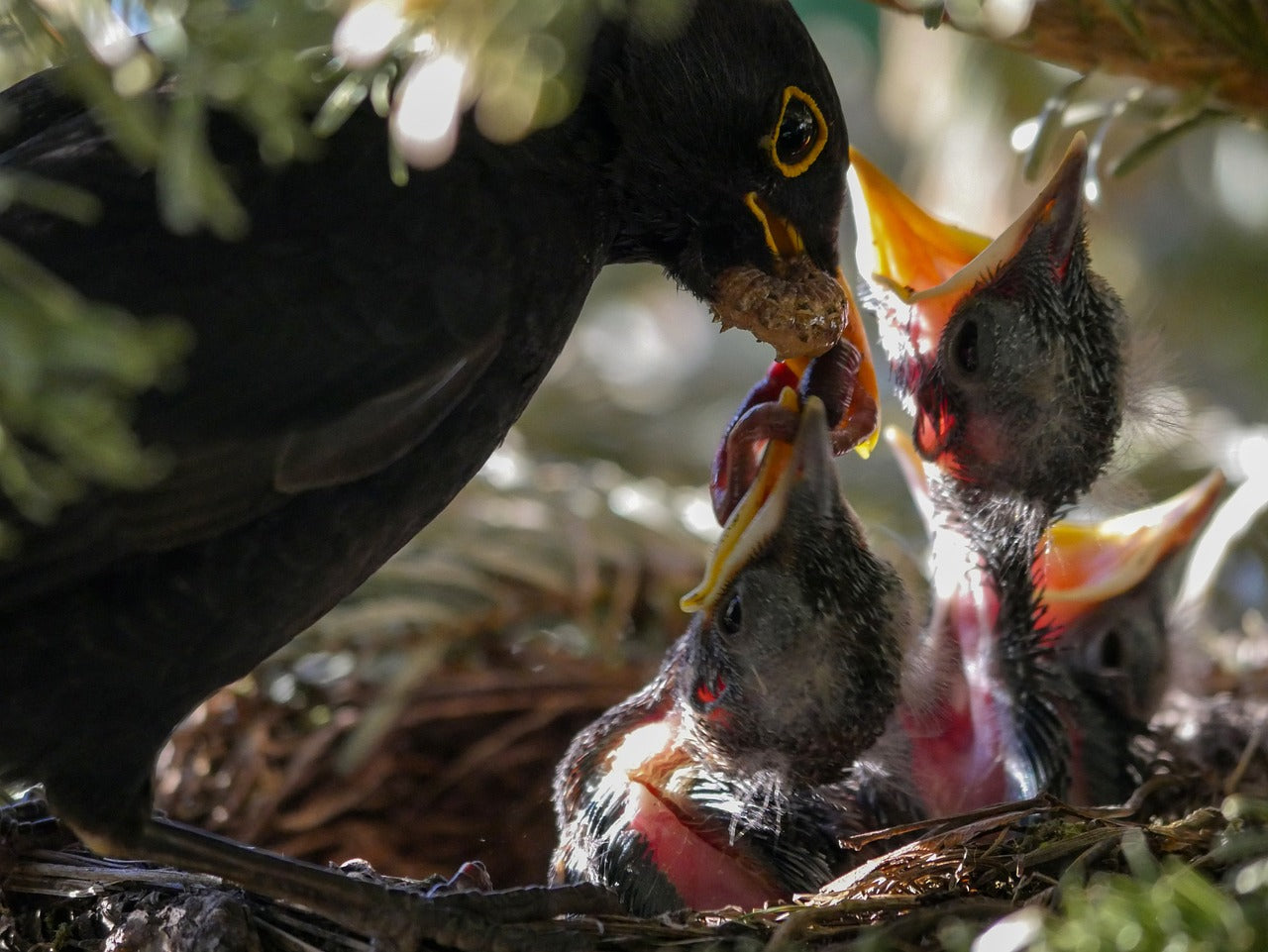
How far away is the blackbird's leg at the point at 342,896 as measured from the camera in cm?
112

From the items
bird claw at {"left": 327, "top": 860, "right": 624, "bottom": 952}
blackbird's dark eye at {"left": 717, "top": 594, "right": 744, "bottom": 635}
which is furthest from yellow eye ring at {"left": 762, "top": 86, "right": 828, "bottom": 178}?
bird claw at {"left": 327, "top": 860, "right": 624, "bottom": 952}

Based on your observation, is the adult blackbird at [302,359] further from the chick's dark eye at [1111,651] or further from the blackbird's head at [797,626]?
the chick's dark eye at [1111,651]

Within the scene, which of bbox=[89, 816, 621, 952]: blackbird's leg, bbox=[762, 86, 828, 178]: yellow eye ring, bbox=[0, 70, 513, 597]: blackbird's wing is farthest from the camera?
bbox=[762, 86, 828, 178]: yellow eye ring

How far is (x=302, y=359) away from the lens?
1.04m

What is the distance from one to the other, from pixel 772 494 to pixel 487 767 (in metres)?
0.77

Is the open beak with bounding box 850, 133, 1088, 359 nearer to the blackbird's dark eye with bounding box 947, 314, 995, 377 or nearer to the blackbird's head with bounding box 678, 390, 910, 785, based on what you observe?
the blackbird's dark eye with bounding box 947, 314, 995, 377

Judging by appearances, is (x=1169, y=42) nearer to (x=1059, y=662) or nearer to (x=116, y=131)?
(x=1059, y=662)

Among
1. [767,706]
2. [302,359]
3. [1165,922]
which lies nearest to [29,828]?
[302,359]

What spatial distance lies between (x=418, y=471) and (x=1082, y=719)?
85 cm

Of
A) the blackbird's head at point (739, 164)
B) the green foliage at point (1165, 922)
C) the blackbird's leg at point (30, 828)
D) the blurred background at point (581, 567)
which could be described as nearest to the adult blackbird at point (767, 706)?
the blackbird's head at point (739, 164)

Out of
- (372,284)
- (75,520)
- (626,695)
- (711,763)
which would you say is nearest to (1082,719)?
(711,763)

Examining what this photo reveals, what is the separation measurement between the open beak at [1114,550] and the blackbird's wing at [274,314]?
810 mm

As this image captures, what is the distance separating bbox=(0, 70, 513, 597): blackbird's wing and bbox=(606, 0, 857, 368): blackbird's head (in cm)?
18

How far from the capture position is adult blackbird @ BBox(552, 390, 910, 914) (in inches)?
51.4
